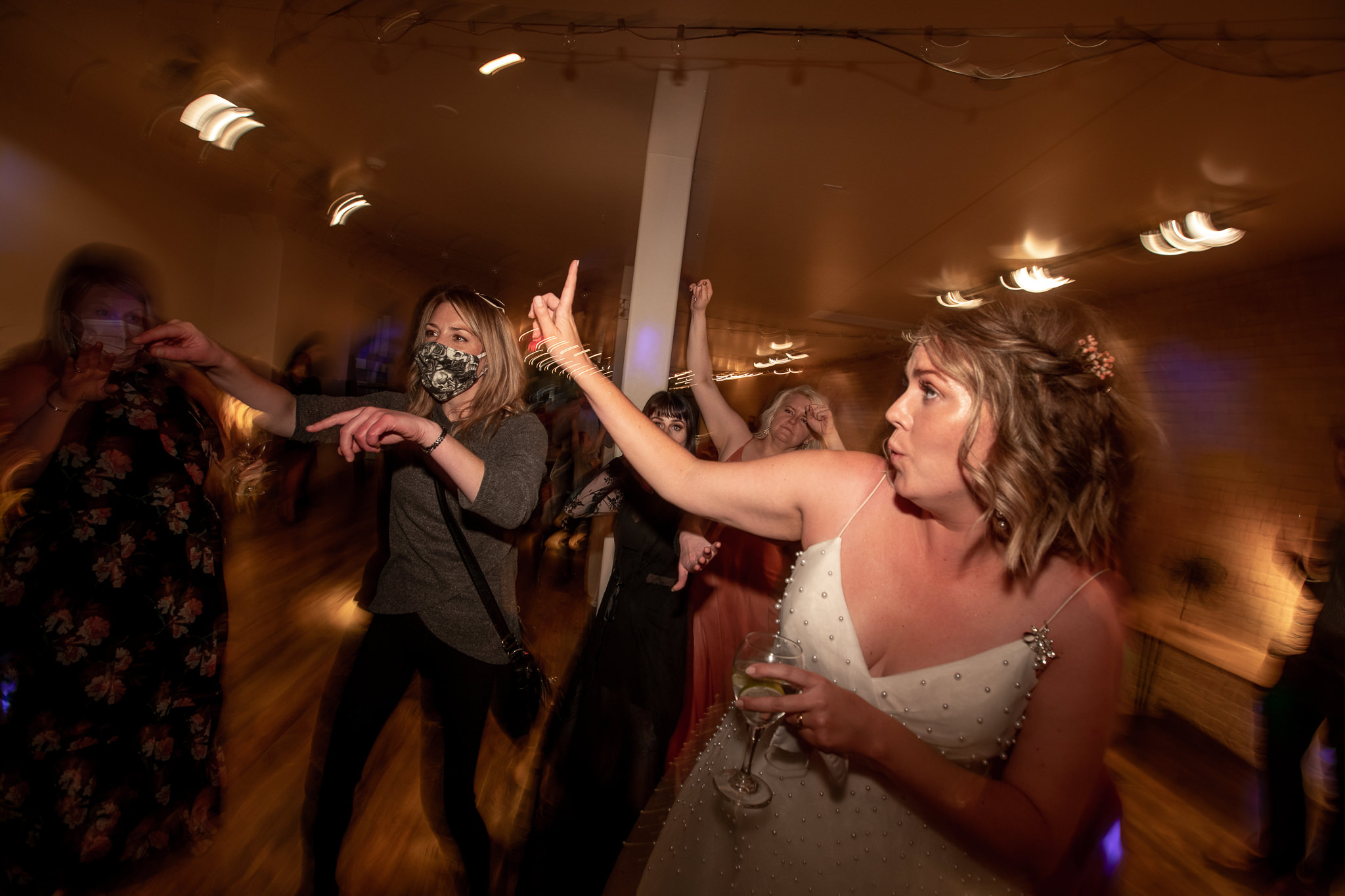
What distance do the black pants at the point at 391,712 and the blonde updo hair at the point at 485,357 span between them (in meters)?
0.51

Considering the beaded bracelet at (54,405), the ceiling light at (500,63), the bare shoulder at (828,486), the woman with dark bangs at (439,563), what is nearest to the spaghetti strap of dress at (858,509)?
the bare shoulder at (828,486)

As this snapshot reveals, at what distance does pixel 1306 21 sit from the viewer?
5.15 feet

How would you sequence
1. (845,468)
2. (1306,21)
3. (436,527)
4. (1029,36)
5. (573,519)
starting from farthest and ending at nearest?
(573,519) < (1029,36) < (1306,21) < (436,527) < (845,468)

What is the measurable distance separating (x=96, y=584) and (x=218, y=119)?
8.14ft

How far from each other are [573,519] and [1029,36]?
2385 mm

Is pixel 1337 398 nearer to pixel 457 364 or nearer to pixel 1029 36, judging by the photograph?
pixel 1029 36

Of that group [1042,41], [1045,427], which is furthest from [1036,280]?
[1045,427]

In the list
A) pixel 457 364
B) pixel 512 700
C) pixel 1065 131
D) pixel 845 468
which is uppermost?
pixel 1065 131

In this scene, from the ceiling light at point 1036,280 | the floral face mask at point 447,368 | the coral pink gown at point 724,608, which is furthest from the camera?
the ceiling light at point 1036,280

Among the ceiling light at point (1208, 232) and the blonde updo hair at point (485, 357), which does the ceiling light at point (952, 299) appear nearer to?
the ceiling light at point (1208, 232)

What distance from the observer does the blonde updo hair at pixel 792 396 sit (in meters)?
2.11

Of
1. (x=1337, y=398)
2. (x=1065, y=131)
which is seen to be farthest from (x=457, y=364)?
(x=1337, y=398)

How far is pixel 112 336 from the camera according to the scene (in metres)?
1.18

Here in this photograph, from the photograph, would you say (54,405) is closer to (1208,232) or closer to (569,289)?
(569,289)
